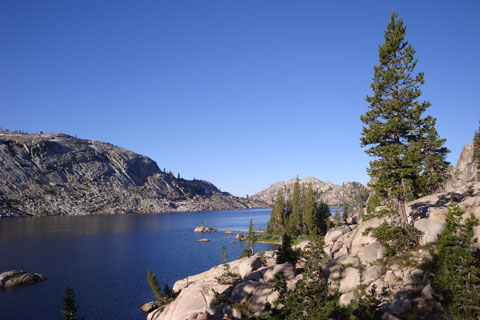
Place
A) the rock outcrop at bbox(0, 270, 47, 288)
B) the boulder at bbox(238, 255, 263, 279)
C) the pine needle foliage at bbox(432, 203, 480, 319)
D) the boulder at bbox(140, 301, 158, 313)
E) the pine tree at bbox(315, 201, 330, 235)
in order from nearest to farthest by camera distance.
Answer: the pine needle foliage at bbox(432, 203, 480, 319), the boulder at bbox(238, 255, 263, 279), the boulder at bbox(140, 301, 158, 313), the rock outcrop at bbox(0, 270, 47, 288), the pine tree at bbox(315, 201, 330, 235)

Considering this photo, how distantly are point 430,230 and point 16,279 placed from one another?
64.7m

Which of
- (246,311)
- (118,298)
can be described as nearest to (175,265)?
(118,298)

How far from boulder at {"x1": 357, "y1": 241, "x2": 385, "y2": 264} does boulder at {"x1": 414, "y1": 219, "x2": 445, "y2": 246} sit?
3763mm

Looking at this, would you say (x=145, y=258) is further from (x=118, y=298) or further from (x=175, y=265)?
(x=118, y=298)

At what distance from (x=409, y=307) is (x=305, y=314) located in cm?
877

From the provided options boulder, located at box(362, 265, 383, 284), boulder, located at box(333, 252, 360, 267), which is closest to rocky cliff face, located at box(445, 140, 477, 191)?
boulder, located at box(333, 252, 360, 267)

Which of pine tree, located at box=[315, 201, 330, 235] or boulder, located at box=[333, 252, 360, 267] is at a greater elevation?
boulder, located at box=[333, 252, 360, 267]

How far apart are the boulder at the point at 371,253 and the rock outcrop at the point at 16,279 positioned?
186 ft

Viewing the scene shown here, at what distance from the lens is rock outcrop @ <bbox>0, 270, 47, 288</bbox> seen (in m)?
51.1

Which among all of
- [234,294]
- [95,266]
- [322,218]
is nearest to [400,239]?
[234,294]

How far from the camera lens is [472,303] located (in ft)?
51.7

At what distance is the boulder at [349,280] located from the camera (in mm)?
26667

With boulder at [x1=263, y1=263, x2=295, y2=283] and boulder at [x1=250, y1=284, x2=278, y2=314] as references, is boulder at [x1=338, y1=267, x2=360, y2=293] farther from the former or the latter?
boulder at [x1=250, y1=284, x2=278, y2=314]

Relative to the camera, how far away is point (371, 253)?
29.8m
